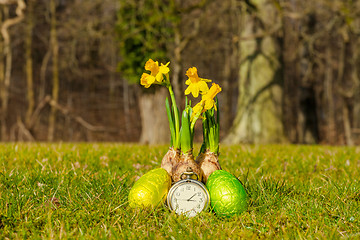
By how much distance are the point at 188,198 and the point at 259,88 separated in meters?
7.13

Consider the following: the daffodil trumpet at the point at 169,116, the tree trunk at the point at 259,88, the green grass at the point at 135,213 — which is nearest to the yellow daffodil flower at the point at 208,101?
the daffodil trumpet at the point at 169,116

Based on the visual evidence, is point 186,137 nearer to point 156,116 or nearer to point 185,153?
point 185,153

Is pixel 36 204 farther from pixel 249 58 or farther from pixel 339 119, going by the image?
pixel 339 119

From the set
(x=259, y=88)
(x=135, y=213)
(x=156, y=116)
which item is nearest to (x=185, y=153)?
(x=135, y=213)

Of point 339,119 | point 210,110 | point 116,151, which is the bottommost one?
point 339,119

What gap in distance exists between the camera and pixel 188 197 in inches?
94.1

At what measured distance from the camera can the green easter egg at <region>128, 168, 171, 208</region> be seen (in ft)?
7.86

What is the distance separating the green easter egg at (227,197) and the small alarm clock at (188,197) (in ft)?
0.22

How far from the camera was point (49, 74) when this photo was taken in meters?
24.9

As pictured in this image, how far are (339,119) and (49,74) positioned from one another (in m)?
22.8

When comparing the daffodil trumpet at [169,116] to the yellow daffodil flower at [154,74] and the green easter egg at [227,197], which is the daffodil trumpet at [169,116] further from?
the green easter egg at [227,197]

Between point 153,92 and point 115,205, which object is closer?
point 115,205

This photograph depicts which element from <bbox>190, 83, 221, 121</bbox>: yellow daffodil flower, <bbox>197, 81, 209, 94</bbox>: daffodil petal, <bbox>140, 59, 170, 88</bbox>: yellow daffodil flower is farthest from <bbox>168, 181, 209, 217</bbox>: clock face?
<bbox>140, 59, 170, 88</bbox>: yellow daffodil flower

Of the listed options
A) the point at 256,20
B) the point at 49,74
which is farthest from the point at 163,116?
the point at 49,74
